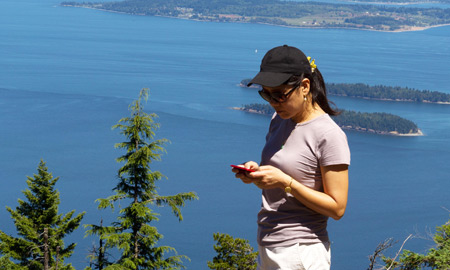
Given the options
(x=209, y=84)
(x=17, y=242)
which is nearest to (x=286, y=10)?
(x=209, y=84)

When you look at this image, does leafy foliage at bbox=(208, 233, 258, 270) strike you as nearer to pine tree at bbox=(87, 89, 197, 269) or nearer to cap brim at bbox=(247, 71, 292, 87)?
pine tree at bbox=(87, 89, 197, 269)

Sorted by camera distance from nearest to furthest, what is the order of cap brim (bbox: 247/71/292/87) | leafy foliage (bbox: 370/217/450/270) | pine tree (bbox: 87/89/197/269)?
cap brim (bbox: 247/71/292/87), leafy foliage (bbox: 370/217/450/270), pine tree (bbox: 87/89/197/269)

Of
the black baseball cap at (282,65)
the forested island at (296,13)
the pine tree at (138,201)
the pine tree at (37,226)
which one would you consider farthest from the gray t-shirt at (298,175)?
the forested island at (296,13)

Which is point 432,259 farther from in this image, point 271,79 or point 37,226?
point 37,226

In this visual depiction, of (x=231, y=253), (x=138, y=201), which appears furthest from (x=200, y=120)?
(x=138, y=201)

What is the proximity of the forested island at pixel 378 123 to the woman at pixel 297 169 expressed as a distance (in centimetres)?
5731

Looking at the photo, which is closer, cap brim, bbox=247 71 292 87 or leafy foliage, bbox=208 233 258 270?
cap brim, bbox=247 71 292 87

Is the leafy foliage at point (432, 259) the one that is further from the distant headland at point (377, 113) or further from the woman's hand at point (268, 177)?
the distant headland at point (377, 113)

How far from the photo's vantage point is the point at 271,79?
1479 millimetres

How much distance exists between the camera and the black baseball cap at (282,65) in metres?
1.49

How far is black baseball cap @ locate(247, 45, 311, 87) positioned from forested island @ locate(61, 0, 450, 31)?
4528 inches

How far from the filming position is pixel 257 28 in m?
114

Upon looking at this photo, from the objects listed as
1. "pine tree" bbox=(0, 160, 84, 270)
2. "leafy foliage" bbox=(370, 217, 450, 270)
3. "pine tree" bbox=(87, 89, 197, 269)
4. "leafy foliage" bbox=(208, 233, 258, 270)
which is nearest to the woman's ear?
"leafy foliage" bbox=(370, 217, 450, 270)

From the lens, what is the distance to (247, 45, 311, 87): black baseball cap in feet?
4.88
